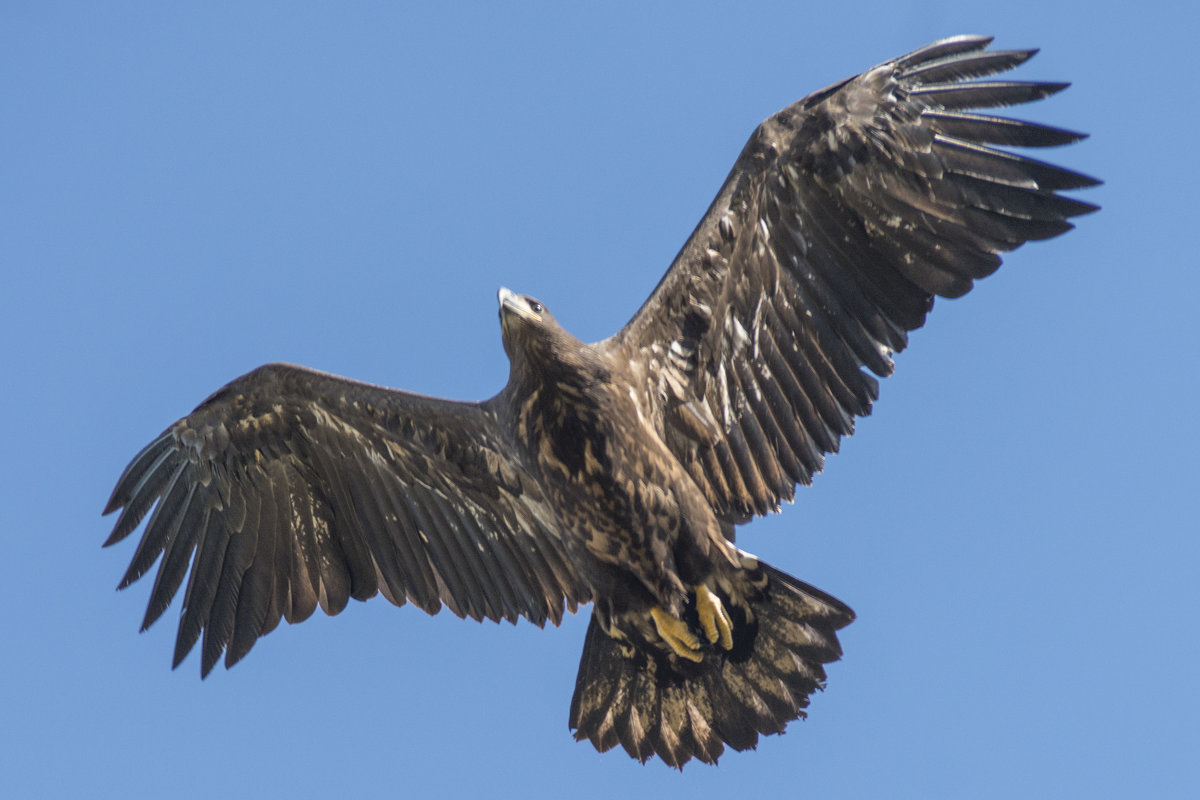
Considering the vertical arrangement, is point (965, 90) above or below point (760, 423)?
above

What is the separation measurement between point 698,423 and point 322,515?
2487 mm

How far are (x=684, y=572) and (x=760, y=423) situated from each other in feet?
3.43

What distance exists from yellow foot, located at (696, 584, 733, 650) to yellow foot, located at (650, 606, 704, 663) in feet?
0.30

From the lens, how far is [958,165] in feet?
27.7

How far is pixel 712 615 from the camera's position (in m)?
8.16

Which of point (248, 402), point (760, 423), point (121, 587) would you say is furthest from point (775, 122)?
point (121, 587)

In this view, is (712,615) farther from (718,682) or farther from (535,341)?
(535,341)

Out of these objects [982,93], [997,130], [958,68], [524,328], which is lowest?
[524,328]

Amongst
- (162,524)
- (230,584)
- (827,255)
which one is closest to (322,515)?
(230,584)

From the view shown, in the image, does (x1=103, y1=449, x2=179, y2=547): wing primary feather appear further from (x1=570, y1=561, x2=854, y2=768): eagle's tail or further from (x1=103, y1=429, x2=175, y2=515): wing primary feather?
(x1=570, y1=561, x2=854, y2=768): eagle's tail

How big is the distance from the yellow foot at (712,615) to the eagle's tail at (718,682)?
106 mm

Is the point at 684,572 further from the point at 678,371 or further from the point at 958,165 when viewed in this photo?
the point at 958,165

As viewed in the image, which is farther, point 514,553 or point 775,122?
point 514,553

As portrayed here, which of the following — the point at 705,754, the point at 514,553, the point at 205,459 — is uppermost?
the point at 205,459
